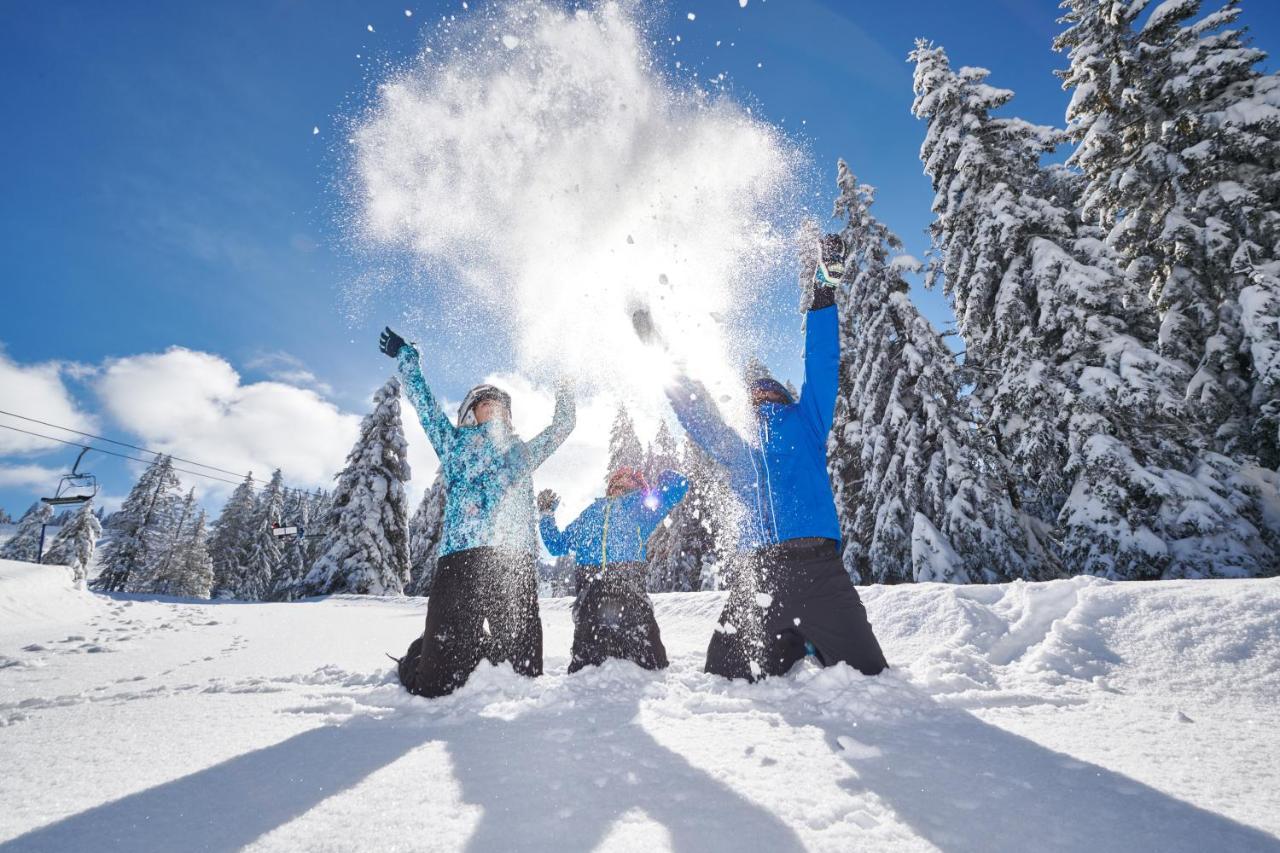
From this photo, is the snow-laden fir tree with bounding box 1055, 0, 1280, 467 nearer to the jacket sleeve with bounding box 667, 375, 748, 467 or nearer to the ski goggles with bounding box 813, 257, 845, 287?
the ski goggles with bounding box 813, 257, 845, 287

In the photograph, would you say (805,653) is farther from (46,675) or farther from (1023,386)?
(1023,386)

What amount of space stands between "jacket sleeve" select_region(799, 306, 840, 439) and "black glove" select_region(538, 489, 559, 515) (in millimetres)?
3001

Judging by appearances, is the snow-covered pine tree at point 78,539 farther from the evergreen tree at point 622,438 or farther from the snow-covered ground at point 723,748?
the snow-covered ground at point 723,748

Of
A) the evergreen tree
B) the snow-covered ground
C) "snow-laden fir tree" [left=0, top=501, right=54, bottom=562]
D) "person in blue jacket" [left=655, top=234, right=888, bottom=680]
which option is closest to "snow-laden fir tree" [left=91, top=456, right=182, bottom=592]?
"snow-laden fir tree" [left=0, top=501, right=54, bottom=562]

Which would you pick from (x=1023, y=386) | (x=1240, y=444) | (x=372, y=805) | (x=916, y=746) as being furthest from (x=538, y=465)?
(x=1240, y=444)

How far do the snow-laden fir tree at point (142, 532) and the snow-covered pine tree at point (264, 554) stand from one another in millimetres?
6646

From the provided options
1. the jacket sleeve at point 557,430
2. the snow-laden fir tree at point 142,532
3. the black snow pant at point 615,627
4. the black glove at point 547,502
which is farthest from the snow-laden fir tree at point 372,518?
the snow-laden fir tree at point 142,532

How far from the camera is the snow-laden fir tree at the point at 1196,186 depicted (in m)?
10.2

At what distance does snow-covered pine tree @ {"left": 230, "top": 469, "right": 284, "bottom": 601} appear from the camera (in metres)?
41.1

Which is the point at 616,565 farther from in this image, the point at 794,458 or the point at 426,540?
the point at 426,540

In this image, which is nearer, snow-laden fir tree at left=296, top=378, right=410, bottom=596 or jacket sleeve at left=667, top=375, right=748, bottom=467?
jacket sleeve at left=667, top=375, right=748, bottom=467

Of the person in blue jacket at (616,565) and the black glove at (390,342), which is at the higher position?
the black glove at (390,342)

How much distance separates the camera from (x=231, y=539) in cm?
4950

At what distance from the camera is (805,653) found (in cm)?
362
